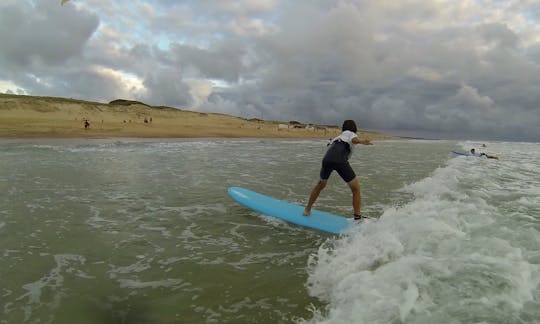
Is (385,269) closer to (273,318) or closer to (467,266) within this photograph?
(467,266)

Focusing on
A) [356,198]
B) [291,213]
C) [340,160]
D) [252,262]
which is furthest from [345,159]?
[252,262]

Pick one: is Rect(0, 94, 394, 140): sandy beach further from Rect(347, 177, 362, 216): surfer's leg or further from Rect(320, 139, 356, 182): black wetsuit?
Rect(347, 177, 362, 216): surfer's leg

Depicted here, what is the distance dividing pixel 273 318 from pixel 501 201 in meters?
7.74

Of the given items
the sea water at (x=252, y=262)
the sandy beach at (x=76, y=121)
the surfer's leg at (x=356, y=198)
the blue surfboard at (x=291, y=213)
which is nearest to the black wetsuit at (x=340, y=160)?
the surfer's leg at (x=356, y=198)

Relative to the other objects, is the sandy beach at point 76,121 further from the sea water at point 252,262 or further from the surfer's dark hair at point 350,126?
the surfer's dark hair at point 350,126

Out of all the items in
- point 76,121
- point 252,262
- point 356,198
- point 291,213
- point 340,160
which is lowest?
point 252,262

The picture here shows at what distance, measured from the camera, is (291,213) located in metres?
7.43

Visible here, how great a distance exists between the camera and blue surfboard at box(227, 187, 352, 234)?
6.79m

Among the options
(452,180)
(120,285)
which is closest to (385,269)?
(120,285)

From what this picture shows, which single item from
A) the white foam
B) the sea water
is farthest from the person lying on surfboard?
the white foam

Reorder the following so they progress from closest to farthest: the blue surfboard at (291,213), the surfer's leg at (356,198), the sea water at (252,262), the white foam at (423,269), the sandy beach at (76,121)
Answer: the white foam at (423,269)
the sea water at (252,262)
the blue surfboard at (291,213)
the surfer's leg at (356,198)
the sandy beach at (76,121)

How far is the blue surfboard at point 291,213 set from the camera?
6.79 m

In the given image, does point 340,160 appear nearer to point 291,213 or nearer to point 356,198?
point 356,198

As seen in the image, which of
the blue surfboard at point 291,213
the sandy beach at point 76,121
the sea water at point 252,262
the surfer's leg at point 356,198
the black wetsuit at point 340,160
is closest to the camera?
the sea water at point 252,262
